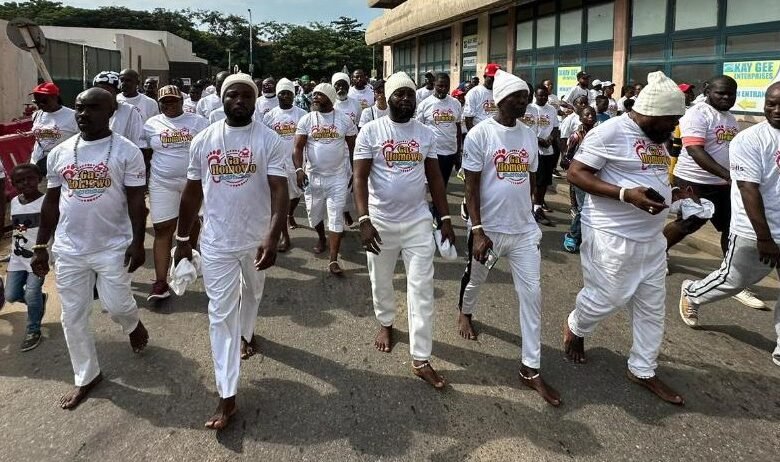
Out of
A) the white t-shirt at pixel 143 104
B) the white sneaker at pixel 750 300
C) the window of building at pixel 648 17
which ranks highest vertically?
the window of building at pixel 648 17

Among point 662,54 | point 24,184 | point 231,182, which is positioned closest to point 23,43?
point 24,184

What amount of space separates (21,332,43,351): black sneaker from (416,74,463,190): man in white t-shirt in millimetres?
5171

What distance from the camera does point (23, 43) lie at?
788 cm

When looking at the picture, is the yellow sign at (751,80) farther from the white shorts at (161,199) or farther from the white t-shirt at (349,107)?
the white shorts at (161,199)

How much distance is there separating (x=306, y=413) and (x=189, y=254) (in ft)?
4.12

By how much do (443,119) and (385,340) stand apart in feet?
14.6

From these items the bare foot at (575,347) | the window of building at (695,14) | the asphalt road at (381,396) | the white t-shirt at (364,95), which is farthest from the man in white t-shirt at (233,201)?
the window of building at (695,14)

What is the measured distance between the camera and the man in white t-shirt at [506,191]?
361cm

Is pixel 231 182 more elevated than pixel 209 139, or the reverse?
pixel 209 139

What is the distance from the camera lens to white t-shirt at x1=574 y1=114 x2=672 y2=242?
11.1 ft

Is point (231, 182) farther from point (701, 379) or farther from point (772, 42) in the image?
point (772, 42)

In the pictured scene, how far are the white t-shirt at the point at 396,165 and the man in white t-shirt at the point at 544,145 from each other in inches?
173

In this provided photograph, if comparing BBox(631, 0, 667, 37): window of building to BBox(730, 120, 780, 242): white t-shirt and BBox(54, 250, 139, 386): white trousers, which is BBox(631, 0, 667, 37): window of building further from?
BBox(54, 250, 139, 386): white trousers

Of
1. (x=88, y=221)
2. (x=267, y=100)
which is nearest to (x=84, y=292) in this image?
(x=88, y=221)
